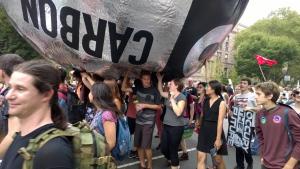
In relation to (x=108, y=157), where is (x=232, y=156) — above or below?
below

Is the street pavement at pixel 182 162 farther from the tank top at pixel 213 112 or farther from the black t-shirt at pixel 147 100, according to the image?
the tank top at pixel 213 112

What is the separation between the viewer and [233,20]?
4859 mm

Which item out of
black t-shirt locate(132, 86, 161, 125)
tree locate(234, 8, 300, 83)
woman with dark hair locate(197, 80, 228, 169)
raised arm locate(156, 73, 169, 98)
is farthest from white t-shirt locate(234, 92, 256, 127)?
tree locate(234, 8, 300, 83)

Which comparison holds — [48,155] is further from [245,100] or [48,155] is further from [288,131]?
[245,100]

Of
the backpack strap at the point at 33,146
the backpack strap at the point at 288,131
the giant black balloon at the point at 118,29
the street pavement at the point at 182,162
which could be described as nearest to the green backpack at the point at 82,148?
the backpack strap at the point at 33,146

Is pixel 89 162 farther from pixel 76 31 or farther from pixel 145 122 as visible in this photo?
pixel 145 122

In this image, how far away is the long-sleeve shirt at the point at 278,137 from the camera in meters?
3.43

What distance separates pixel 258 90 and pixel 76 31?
179 centimetres

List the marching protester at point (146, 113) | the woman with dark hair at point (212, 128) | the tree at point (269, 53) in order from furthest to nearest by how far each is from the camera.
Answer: the tree at point (269, 53) → the marching protester at point (146, 113) → the woman with dark hair at point (212, 128)

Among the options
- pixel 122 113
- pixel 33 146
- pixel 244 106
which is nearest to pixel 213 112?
pixel 244 106

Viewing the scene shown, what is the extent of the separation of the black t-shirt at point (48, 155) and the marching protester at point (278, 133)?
2.34 meters

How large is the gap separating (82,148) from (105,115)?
5.41 ft

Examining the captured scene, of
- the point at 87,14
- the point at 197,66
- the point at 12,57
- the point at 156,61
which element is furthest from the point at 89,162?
the point at 197,66

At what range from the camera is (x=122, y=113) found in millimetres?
3670
